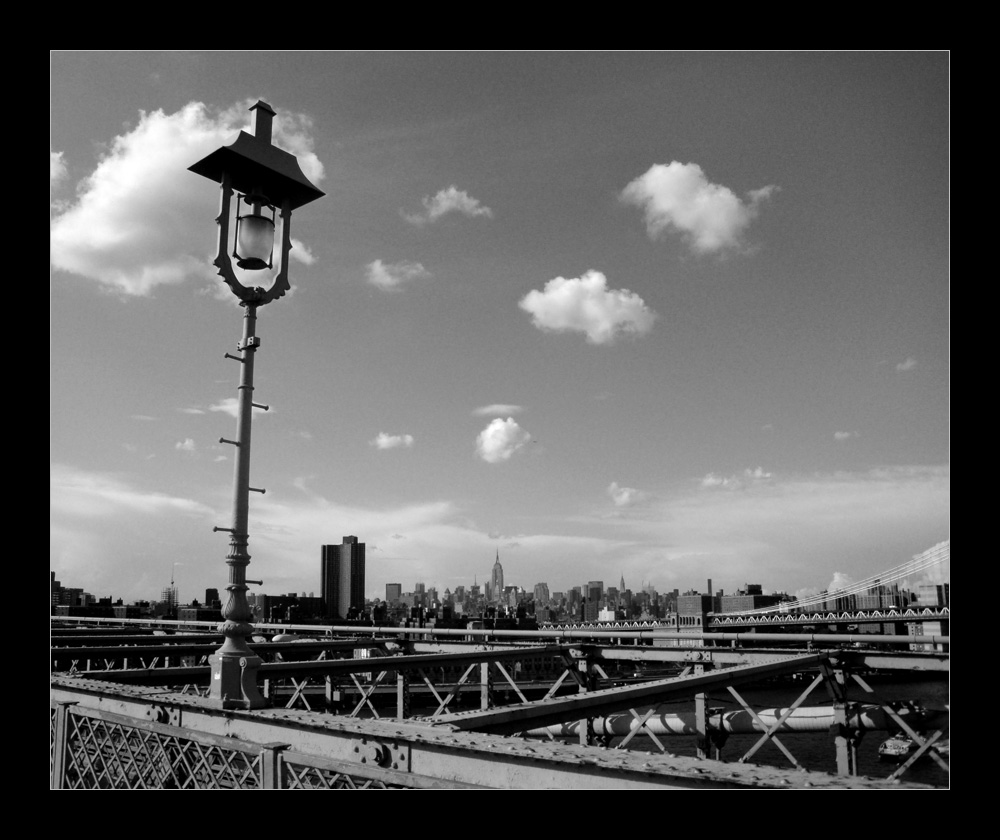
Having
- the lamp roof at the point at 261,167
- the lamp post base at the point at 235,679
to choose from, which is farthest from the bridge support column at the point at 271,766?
the lamp roof at the point at 261,167

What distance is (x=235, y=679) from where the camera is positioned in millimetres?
6398

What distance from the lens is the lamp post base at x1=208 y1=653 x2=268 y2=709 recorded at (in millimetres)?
6273

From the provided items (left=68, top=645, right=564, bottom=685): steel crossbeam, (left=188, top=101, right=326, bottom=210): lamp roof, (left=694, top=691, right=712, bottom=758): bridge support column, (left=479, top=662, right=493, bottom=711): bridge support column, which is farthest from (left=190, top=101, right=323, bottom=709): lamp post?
(left=694, top=691, right=712, bottom=758): bridge support column

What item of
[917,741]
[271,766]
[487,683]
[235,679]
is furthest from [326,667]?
[917,741]

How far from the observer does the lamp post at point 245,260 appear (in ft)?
21.7

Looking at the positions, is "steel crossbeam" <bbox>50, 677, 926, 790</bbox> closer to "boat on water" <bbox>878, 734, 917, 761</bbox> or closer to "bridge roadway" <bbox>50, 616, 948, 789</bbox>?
"bridge roadway" <bbox>50, 616, 948, 789</bbox>

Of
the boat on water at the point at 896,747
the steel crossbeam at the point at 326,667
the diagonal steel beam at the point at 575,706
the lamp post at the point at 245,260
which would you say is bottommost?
the boat on water at the point at 896,747

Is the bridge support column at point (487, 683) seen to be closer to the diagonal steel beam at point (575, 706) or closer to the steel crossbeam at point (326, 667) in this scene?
the steel crossbeam at point (326, 667)

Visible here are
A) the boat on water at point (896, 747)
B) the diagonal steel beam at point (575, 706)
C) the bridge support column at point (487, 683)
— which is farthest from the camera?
the boat on water at point (896, 747)
